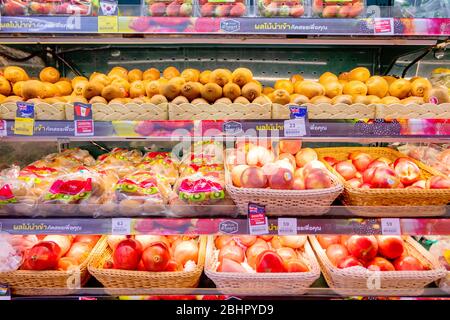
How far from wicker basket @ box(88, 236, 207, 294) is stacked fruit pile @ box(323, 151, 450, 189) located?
78 centimetres

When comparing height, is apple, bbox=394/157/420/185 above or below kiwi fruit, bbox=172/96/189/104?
below

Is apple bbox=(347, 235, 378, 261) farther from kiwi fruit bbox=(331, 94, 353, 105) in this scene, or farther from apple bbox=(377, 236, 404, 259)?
kiwi fruit bbox=(331, 94, 353, 105)

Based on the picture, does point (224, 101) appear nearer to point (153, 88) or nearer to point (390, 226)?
point (153, 88)

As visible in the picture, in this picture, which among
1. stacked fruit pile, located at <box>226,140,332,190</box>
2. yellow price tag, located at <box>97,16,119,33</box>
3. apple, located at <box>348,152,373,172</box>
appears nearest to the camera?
yellow price tag, located at <box>97,16,119,33</box>

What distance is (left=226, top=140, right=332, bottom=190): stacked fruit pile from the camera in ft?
4.98

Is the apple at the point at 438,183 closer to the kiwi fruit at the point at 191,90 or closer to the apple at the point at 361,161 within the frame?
the apple at the point at 361,161

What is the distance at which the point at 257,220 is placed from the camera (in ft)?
4.95

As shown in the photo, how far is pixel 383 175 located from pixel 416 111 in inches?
11.4

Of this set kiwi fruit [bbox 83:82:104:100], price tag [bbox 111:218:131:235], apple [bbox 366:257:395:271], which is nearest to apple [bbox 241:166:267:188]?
price tag [bbox 111:218:131:235]

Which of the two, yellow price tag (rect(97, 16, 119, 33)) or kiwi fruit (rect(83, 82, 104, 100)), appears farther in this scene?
kiwi fruit (rect(83, 82, 104, 100))

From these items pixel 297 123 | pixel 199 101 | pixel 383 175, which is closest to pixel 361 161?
pixel 383 175

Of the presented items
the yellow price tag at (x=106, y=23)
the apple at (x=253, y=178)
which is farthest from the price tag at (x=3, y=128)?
the apple at (x=253, y=178)

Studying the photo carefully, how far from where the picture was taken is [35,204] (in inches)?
60.8

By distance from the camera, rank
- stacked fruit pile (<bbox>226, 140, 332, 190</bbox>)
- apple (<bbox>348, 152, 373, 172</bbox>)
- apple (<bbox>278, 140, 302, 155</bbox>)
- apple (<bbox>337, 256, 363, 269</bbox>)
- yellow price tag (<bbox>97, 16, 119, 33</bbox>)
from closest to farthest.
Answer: yellow price tag (<bbox>97, 16, 119, 33</bbox>)
stacked fruit pile (<bbox>226, 140, 332, 190</bbox>)
apple (<bbox>337, 256, 363, 269</bbox>)
apple (<bbox>348, 152, 373, 172</bbox>)
apple (<bbox>278, 140, 302, 155</bbox>)
